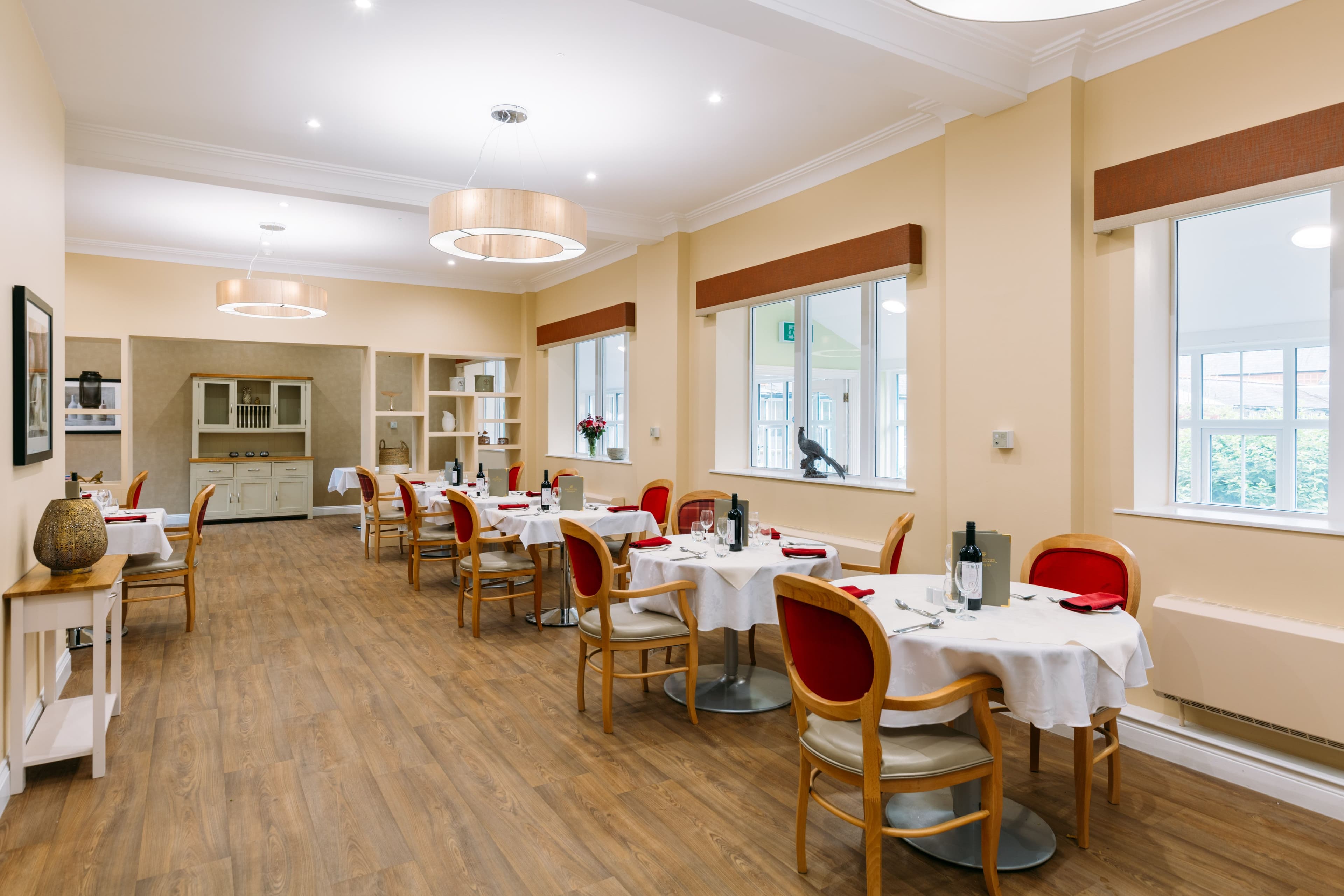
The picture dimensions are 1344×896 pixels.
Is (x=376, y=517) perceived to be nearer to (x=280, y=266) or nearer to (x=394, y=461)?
(x=394, y=461)

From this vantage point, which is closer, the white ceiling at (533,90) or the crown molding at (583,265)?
the white ceiling at (533,90)

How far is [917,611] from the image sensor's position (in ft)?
8.56

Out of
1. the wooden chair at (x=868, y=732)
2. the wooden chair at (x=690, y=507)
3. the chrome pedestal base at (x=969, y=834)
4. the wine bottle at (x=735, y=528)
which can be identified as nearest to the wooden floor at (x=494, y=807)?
the chrome pedestal base at (x=969, y=834)

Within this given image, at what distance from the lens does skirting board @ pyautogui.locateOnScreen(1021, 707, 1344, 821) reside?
2775 mm

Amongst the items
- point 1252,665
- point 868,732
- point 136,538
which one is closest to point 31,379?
point 136,538

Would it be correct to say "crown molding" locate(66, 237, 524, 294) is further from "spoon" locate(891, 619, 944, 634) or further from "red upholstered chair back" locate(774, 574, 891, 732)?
"spoon" locate(891, 619, 944, 634)

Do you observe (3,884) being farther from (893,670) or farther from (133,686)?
(893,670)

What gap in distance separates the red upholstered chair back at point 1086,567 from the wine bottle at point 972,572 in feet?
2.13

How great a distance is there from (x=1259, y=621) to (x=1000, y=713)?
1.09 meters

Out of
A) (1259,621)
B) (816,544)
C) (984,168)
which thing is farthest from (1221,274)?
(816,544)

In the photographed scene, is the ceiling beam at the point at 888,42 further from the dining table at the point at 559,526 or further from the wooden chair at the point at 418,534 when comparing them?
the wooden chair at the point at 418,534

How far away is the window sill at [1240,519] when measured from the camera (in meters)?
2.94

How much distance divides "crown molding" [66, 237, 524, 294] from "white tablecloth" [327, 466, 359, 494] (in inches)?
99.0

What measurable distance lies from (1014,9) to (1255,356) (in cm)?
259
